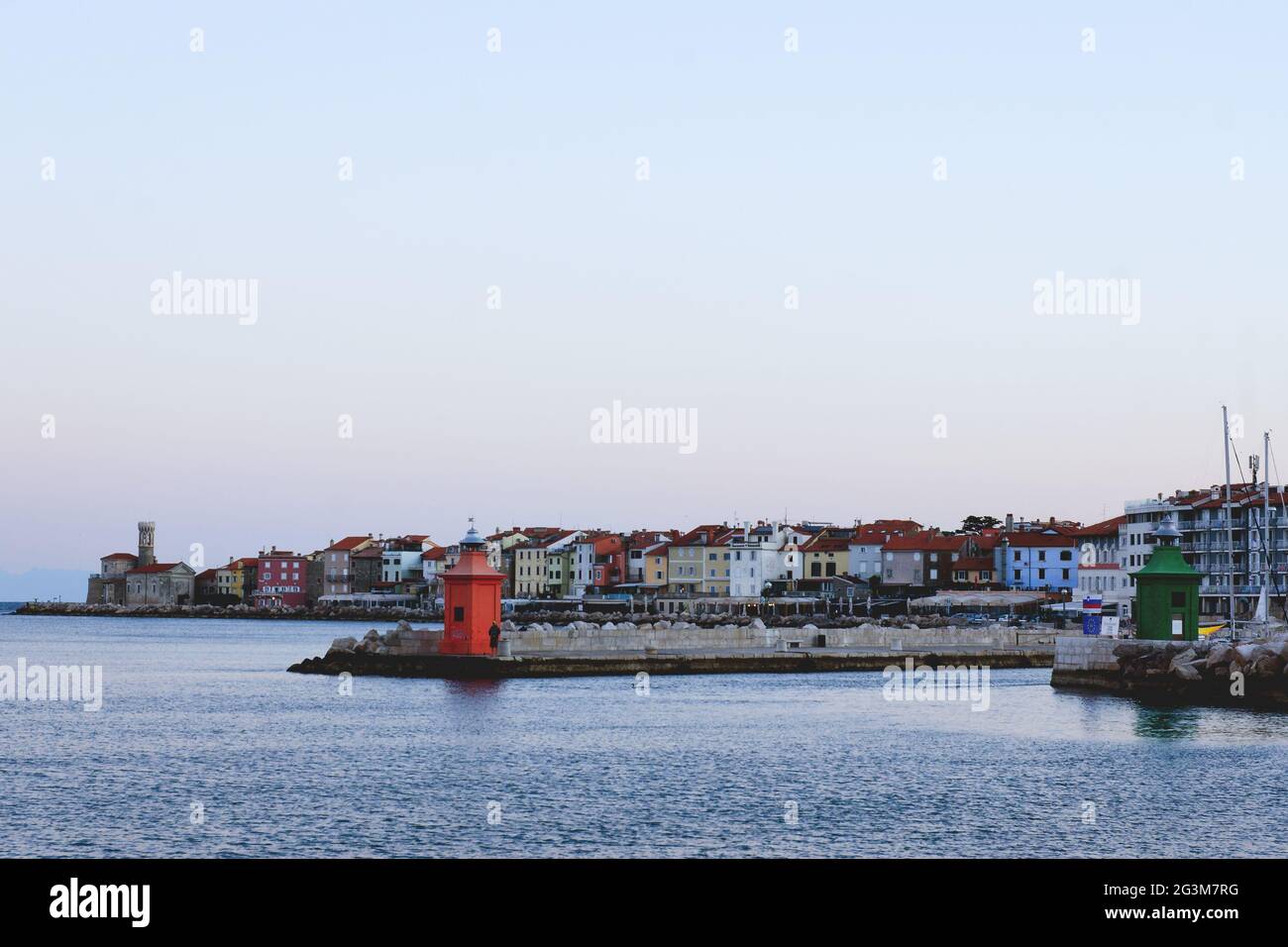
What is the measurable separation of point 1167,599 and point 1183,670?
12.0 ft

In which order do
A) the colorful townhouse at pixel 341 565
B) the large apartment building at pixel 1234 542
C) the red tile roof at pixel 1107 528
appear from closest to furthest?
the large apartment building at pixel 1234 542
the red tile roof at pixel 1107 528
the colorful townhouse at pixel 341 565

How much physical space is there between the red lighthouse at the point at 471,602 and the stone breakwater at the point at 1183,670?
886 inches

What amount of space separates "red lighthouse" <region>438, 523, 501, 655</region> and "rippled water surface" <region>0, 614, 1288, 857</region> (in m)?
3.08

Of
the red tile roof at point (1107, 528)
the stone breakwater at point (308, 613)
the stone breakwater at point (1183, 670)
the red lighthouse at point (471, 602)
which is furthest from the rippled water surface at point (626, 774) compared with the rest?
the stone breakwater at point (308, 613)

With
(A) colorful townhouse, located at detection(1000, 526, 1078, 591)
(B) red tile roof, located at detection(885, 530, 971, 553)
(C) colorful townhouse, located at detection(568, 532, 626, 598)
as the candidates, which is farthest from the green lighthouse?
(C) colorful townhouse, located at detection(568, 532, 626, 598)

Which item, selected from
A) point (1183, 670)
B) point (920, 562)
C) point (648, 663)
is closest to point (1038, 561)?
point (920, 562)

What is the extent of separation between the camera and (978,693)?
59.0 metres

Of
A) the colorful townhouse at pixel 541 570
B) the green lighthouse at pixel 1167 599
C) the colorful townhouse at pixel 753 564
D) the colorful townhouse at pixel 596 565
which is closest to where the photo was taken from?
the green lighthouse at pixel 1167 599

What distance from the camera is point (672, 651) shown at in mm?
70875

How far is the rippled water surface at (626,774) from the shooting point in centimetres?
2591

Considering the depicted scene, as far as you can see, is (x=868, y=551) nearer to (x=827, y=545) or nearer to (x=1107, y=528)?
(x=827, y=545)

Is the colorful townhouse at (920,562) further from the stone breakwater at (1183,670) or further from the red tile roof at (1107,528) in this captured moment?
the stone breakwater at (1183,670)

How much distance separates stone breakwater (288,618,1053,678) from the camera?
61.7 meters
